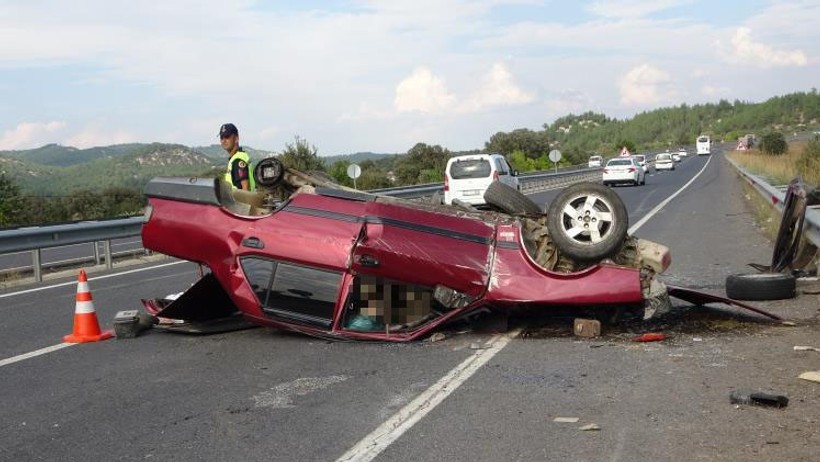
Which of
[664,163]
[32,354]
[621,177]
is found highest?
[664,163]

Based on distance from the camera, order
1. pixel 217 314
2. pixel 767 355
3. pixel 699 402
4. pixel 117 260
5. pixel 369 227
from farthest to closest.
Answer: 1. pixel 117 260
2. pixel 217 314
3. pixel 369 227
4. pixel 767 355
5. pixel 699 402

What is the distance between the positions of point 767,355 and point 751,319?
1.36 meters

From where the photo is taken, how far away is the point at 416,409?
207 inches

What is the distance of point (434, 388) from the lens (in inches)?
225

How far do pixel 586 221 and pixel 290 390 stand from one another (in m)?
2.89

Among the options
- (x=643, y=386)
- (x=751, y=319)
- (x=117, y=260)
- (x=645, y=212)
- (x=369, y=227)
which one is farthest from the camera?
(x=645, y=212)

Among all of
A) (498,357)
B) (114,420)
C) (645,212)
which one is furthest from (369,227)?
(645,212)

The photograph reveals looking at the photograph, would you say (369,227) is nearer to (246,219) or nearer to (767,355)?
(246,219)

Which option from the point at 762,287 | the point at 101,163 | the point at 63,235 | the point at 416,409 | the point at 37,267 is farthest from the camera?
the point at 101,163

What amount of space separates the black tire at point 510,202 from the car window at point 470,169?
59.4ft

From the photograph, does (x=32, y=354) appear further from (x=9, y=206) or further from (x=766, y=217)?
(x=9, y=206)

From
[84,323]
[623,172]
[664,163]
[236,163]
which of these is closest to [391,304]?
[236,163]

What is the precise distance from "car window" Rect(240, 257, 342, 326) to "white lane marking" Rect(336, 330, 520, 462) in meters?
1.30

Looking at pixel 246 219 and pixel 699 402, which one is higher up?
pixel 246 219
